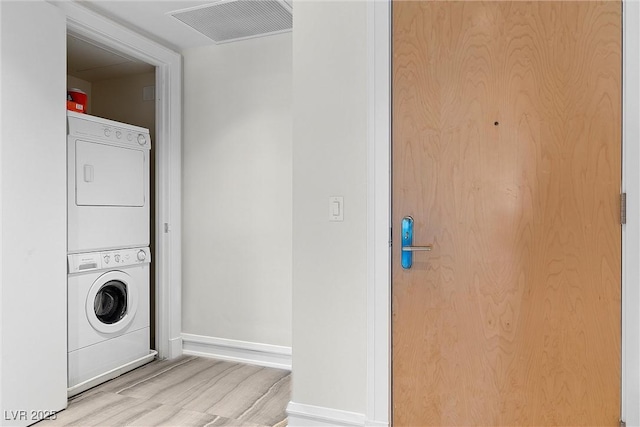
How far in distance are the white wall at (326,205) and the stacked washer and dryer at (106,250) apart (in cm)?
146

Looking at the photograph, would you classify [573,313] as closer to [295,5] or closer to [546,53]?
[546,53]

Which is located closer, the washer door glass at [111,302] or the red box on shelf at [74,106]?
the red box on shelf at [74,106]

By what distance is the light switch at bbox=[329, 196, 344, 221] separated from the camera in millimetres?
2025

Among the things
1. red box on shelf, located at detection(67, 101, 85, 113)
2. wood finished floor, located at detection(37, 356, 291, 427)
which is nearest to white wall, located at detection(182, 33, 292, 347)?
wood finished floor, located at detection(37, 356, 291, 427)

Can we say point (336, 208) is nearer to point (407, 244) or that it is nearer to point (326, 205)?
point (326, 205)

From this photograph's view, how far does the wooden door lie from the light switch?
24cm

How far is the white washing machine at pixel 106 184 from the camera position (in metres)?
2.72

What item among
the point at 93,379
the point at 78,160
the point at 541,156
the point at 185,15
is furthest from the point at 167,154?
the point at 541,156

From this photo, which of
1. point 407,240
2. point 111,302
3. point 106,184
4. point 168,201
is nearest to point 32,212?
point 106,184

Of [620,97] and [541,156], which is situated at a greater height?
[620,97]

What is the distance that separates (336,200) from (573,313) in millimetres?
1035

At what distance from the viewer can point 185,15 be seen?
2.88 meters

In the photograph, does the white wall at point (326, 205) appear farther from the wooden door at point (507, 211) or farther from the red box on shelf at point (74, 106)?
the red box on shelf at point (74, 106)

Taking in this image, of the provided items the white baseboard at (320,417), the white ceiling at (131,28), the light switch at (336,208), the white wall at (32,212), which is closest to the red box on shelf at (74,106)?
the white wall at (32,212)
